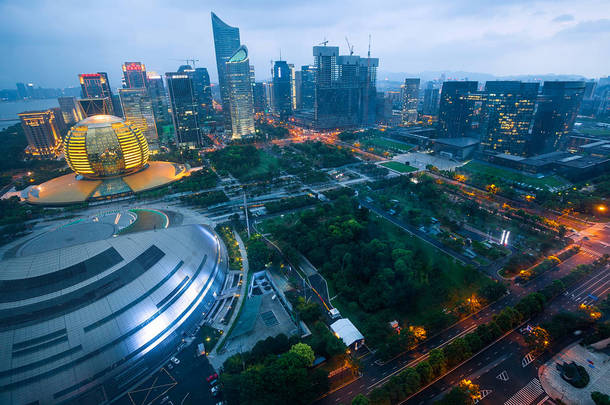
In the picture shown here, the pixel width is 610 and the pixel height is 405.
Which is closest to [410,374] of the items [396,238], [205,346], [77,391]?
[205,346]

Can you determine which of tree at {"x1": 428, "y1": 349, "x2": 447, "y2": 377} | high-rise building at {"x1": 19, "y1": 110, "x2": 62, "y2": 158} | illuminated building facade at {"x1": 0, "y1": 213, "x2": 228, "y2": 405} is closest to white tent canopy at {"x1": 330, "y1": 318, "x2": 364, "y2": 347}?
tree at {"x1": 428, "y1": 349, "x2": 447, "y2": 377}

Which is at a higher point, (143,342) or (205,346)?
(143,342)

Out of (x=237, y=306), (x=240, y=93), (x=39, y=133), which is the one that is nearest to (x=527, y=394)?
(x=237, y=306)

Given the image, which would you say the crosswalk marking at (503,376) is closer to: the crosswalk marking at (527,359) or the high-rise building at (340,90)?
the crosswalk marking at (527,359)

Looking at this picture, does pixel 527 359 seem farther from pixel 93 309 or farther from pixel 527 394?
pixel 93 309

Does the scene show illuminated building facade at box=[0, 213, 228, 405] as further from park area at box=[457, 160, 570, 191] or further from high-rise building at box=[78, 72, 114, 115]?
high-rise building at box=[78, 72, 114, 115]

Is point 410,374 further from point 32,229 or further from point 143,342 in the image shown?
point 32,229
